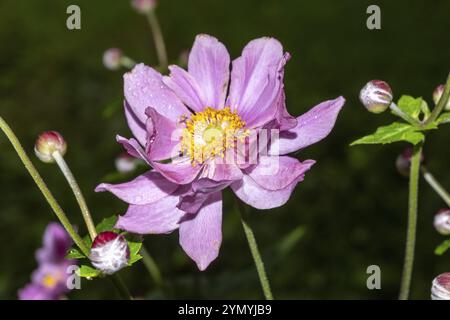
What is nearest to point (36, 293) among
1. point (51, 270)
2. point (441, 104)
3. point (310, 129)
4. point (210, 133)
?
point (51, 270)

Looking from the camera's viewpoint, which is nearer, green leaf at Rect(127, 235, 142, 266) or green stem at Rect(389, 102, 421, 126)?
green leaf at Rect(127, 235, 142, 266)

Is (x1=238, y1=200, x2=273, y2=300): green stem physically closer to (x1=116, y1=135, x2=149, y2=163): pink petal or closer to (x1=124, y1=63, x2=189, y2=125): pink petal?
(x1=116, y1=135, x2=149, y2=163): pink petal

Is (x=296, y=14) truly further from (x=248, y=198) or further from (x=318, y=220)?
(x=248, y=198)

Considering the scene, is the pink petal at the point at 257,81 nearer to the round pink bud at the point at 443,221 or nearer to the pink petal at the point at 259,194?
the pink petal at the point at 259,194

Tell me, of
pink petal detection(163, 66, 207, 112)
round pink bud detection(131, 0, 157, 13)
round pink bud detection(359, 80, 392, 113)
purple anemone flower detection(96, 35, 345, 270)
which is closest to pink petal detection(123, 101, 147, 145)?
purple anemone flower detection(96, 35, 345, 270)

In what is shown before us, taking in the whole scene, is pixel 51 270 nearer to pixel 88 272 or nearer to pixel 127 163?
pixel 127 163

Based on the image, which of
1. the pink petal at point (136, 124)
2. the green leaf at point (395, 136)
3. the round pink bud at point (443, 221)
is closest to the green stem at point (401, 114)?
the green leaf at point (395, 136)
